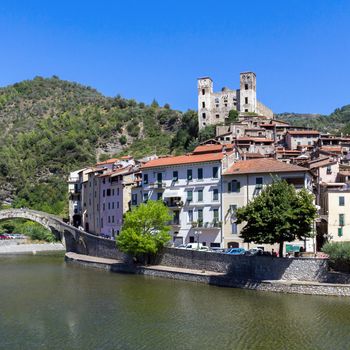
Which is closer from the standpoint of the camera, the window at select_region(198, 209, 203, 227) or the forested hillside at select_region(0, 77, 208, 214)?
the window at select_region(198, 209, 203, 227)

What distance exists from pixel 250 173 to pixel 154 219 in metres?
11.3

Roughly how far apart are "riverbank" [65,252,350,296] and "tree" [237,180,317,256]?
3897 millimetres

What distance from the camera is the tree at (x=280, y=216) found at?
150ft

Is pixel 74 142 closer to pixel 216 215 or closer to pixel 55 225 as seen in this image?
pixel 55 225

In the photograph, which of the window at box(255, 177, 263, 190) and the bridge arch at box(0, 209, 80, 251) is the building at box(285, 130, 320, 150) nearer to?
the bridge arch at box(0, 209, 80, 251)

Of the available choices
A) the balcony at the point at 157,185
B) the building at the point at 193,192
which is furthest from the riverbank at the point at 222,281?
the balcony at the point at 157,185

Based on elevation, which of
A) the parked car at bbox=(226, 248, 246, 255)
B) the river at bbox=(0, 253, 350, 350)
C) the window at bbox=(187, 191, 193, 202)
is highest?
the window at bbox=(187, 191, 193, 202)

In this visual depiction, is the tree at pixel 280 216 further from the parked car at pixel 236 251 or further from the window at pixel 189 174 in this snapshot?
the window at pixel 189 174

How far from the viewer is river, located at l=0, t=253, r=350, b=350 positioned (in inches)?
1212

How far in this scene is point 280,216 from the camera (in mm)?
45625

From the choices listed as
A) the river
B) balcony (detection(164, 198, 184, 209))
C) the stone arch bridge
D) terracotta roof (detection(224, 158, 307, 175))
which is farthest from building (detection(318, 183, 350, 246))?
the stone arch bridge

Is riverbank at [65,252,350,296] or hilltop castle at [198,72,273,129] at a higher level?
hilltop castle at [198,72,273,129]

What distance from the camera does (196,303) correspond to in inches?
1602

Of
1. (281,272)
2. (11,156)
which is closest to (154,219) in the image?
(281,272)
